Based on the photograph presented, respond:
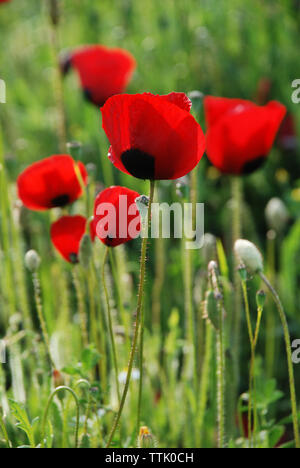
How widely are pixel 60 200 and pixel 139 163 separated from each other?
11.6 inches

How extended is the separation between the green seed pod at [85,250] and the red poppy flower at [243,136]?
361 millimetres

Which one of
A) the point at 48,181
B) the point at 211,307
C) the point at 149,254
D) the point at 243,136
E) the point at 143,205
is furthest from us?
the point at 149,254

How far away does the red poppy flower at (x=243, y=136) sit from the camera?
102 cm

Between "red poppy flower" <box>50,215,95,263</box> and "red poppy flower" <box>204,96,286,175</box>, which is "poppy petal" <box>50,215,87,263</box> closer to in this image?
"red poppy flower" <box>50,215,95,263</box>

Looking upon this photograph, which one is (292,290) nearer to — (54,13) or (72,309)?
(72,309)

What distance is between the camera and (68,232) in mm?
848

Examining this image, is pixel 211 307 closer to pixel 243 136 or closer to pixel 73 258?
pixel 73 258

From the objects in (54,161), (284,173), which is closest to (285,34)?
(284,173)

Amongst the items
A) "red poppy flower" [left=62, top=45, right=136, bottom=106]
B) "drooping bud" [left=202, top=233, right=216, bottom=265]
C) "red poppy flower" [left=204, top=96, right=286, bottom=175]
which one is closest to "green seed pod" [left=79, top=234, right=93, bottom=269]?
"drooping bud" [left=202, top=233, right=216, bottom=265]

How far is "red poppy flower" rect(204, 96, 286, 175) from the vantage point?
3.36ft

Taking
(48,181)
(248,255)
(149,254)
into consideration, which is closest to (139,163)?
(248,255)

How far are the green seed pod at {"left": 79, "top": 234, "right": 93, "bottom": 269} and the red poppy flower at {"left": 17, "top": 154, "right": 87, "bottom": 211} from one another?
14 centimetres

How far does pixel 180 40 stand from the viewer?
7.01 feet

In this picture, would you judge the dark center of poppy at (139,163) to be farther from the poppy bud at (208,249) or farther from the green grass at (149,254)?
the poppy bud at (208,249)
